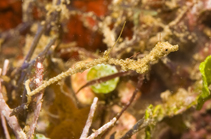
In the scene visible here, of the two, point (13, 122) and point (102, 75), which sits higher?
point (102, 75)

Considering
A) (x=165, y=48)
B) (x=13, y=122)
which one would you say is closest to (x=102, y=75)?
(x=165, y=48)

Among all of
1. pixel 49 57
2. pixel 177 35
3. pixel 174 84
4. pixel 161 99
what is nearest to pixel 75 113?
pixel 49 57

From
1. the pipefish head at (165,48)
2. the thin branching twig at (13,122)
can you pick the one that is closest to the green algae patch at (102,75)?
the pipefish head at (165,48)

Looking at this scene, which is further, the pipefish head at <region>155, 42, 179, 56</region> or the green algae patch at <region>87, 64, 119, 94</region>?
the green algae patch at <region>87, 64, 119, 94</region>

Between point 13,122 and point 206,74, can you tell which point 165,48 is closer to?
point 206,74

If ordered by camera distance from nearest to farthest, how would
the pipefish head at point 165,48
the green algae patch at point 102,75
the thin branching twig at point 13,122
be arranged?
the pipefish head at point 165,48 < the thin branching twig at point 13,122 < the green algae patch at point 102,75

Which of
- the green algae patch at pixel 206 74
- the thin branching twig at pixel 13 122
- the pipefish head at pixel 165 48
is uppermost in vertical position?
the thin branching twig at pixel 13 122

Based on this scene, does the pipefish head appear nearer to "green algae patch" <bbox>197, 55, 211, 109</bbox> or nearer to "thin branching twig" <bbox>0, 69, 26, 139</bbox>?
"green algae patch" <bbox>197, 55, 211, 109</bbox>

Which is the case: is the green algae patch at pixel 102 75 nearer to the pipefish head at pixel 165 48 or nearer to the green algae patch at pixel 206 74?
the pipefish head at pixel 165 48

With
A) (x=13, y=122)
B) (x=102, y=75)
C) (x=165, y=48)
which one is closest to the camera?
(x=165, y=48)

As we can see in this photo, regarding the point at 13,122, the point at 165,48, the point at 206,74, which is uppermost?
the point at 13,122

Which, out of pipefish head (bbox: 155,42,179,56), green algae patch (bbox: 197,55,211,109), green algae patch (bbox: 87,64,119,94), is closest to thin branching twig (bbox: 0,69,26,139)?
green algae patch (bbox: 87,64,119,94)
